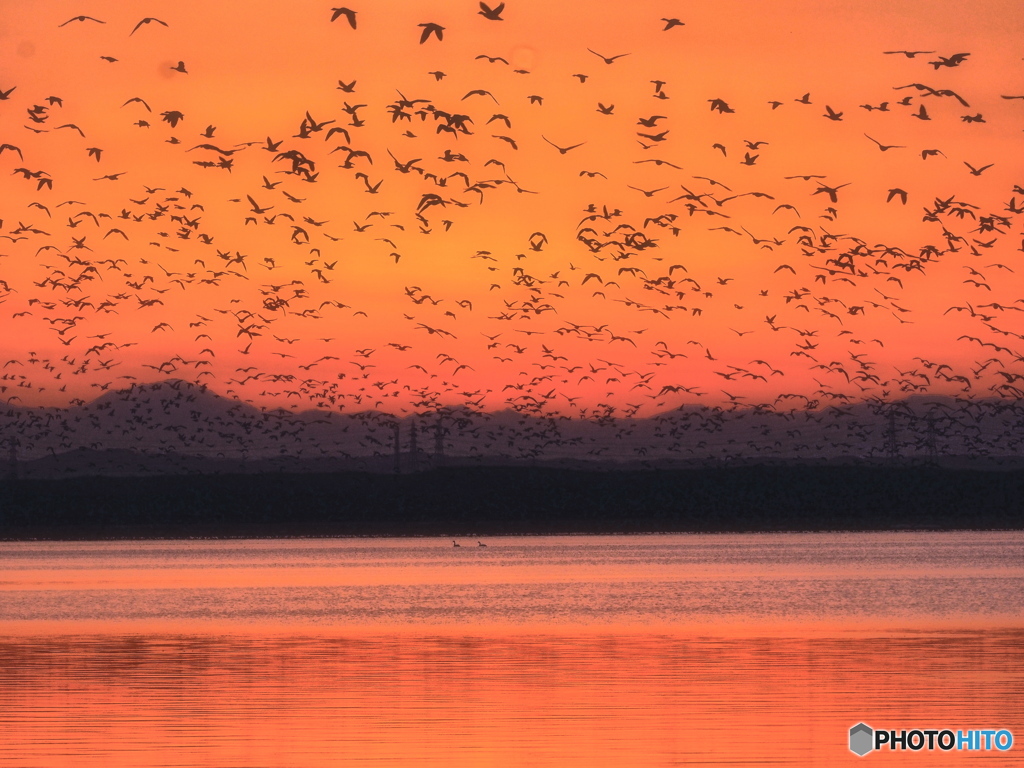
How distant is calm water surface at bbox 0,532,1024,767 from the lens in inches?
751

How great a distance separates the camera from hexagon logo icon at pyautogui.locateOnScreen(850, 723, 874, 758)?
61.2ft

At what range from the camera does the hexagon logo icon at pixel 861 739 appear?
18.7 metres

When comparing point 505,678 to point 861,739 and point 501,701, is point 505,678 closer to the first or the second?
point 501,701

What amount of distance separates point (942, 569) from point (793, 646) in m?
55.7

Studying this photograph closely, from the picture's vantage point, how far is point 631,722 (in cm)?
2088

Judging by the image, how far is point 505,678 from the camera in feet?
85.9

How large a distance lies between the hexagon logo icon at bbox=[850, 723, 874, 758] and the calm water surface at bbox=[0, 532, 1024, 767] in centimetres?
18

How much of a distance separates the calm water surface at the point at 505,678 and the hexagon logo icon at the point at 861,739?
0.59 ft

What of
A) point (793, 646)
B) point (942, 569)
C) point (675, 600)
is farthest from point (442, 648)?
point (942, 569)

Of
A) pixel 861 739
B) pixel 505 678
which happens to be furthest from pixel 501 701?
pixel 861 739

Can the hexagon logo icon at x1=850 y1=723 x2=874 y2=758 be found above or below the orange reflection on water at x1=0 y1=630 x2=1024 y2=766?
below

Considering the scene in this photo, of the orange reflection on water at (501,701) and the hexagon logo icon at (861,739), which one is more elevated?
the orange reflection on water at (501,701)

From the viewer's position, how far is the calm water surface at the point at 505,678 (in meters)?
19.1

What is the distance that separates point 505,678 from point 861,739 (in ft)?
26.6
